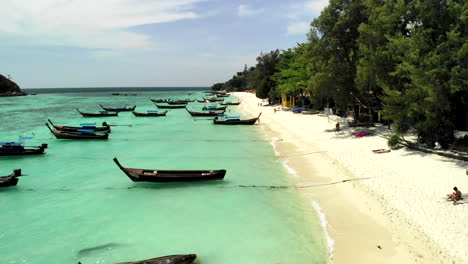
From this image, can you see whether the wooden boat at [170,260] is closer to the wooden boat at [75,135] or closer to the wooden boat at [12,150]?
the wooden boat at [12,150]

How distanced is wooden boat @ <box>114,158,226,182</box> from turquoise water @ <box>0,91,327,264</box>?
0.52 meters

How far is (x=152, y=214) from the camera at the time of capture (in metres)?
15.1

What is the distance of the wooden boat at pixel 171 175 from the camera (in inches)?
706

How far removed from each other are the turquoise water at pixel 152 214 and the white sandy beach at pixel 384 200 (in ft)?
4.07

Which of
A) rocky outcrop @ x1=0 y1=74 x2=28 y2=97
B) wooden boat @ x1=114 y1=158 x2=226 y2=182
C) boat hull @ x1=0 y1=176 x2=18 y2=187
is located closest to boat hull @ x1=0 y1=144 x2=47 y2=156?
boat hull @ x1=0 y1=176 x2=18 y2=187

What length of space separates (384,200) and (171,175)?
37.6 feet

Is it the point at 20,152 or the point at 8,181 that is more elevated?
the point at 20,152

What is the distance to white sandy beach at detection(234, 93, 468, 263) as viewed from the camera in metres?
10.3

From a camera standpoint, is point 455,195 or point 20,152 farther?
point 20,152

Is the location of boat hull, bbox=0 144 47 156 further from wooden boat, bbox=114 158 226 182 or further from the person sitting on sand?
the person sitting on sand

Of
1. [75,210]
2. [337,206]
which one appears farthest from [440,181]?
[75,210]

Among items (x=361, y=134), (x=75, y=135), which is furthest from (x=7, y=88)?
(x=361, y=134)

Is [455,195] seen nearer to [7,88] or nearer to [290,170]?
[290,170]

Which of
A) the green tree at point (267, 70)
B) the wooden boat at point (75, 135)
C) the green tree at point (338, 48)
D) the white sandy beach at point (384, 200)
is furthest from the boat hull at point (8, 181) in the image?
the green tree at point (267, 70)
